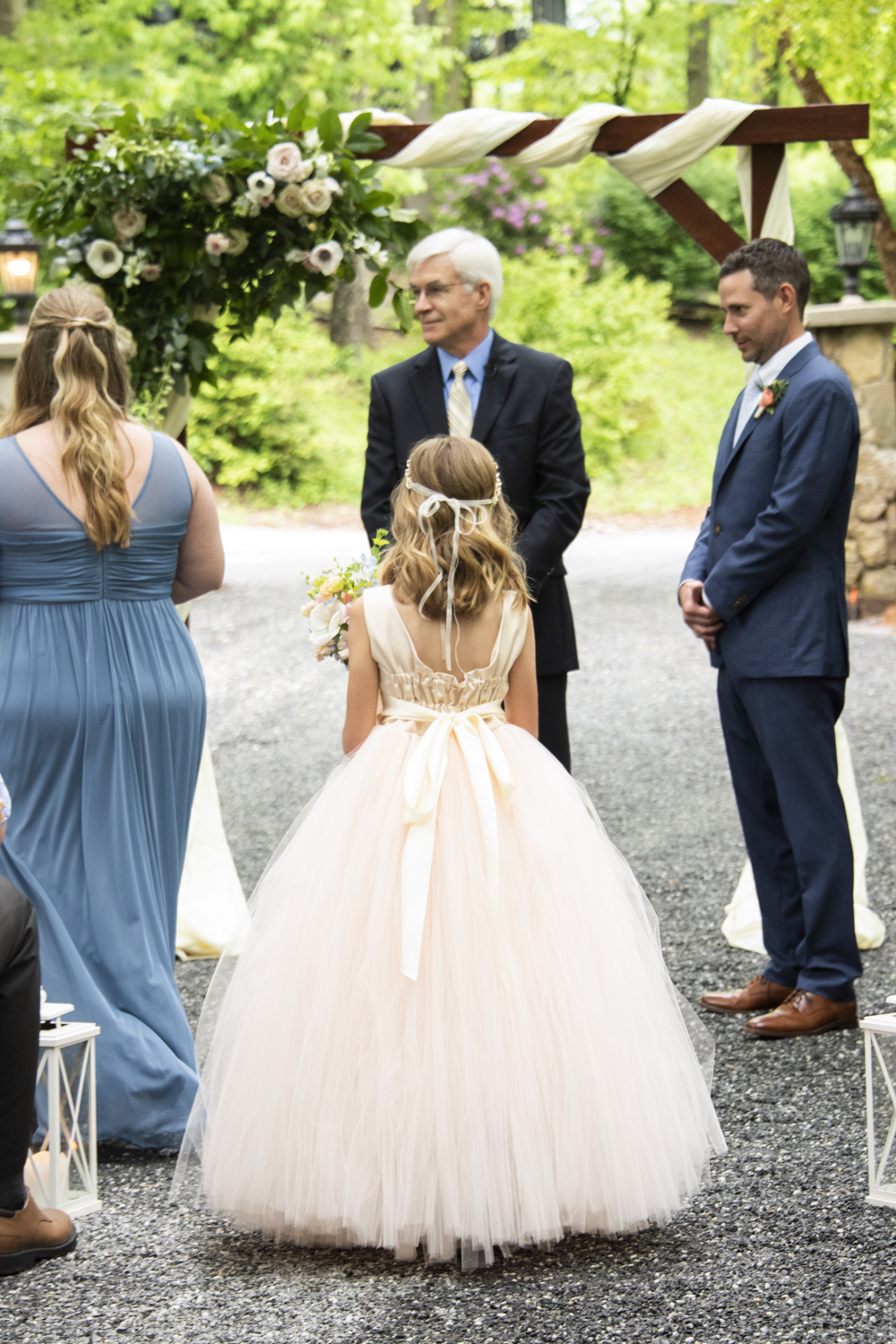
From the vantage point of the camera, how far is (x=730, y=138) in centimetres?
452

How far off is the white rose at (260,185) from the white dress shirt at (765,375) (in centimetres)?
176

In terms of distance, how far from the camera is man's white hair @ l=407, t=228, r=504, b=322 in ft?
13.0

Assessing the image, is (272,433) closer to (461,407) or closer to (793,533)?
(461,407)

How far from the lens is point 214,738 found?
27.5 feet

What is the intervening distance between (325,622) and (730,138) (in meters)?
2.40

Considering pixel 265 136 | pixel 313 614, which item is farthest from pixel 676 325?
pixel 313 614

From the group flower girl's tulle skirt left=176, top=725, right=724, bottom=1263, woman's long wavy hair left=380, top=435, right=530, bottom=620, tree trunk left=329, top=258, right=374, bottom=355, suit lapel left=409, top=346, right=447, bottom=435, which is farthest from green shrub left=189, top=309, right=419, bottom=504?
flower girl's tulle skirt left=176, top=725, right=724, bottom=1263

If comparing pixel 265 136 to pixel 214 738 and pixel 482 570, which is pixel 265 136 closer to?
pixel 482 570

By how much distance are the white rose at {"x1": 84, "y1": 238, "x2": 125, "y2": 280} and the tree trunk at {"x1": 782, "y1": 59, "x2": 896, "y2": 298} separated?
6748mm

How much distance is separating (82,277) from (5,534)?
6.43ft

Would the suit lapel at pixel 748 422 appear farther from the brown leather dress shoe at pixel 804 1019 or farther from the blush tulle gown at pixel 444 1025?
the brown leather dress shoe at pixel 804 1019

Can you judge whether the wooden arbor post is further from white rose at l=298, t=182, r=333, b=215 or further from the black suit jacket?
the black suit jacket

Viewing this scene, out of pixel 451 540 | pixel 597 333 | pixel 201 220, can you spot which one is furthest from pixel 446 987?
pixel 597 333

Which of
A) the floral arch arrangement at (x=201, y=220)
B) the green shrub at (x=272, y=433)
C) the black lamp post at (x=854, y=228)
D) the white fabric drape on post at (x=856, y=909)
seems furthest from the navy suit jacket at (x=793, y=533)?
the green shrub at (x=272, y=433)
